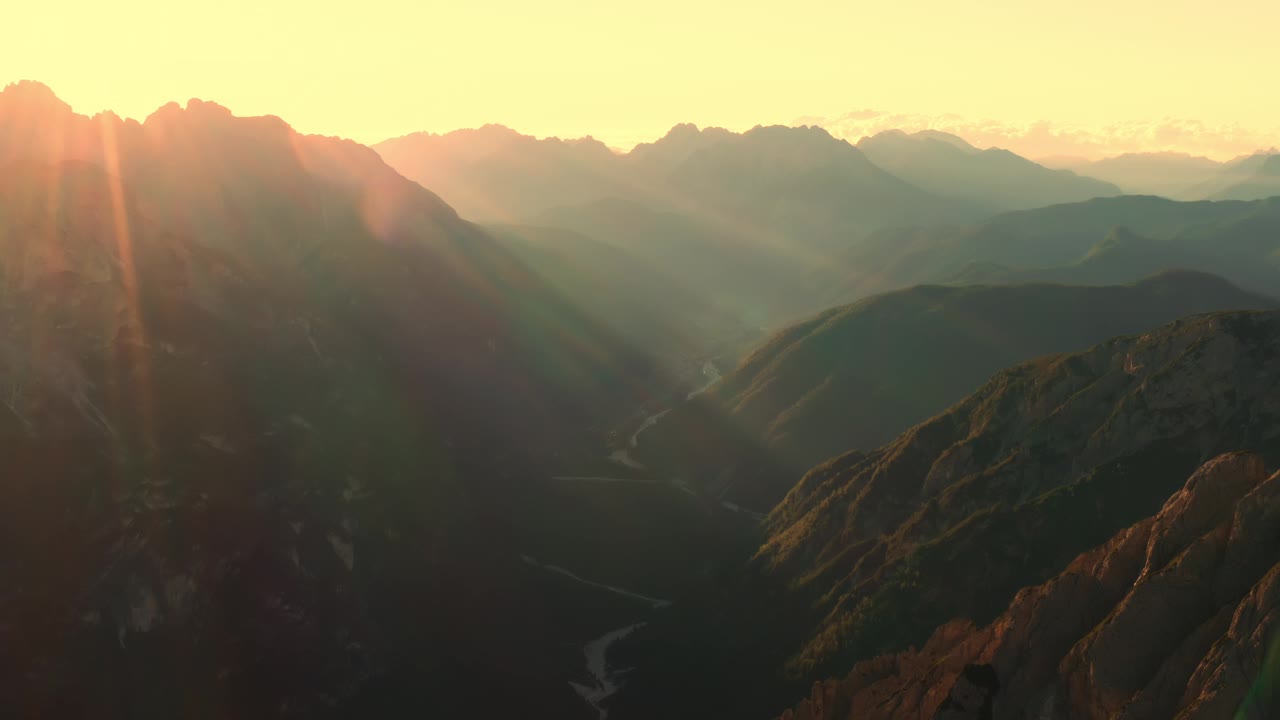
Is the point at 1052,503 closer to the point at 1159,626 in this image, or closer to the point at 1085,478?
the point at 1085,478

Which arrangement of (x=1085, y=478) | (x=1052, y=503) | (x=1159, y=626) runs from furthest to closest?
1. (x=1085, y=478)
2. (x=1052, y=503)
3. (x=1159, y=626)

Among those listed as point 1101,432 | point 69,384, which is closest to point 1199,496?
point 1101,432

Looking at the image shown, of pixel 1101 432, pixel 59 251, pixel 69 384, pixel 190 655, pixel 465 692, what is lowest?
pixel 465 692

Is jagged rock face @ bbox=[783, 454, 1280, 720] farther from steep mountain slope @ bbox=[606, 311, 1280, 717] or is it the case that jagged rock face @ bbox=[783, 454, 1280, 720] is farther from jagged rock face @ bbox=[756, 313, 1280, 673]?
jagged rock face @ bbox=[756, 313, 1280, 673]

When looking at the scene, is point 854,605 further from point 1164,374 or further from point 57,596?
point 57,596

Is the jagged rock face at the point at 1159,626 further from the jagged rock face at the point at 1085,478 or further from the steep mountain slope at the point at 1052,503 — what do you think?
the jagged rock face at the point at 1085,478

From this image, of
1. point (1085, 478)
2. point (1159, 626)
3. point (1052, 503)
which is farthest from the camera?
point (1085, 478)

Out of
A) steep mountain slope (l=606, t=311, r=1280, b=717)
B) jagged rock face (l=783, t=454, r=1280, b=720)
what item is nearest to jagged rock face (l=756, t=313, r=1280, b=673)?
steep mountain slope (l=606, t=311, r=1280, b=717)

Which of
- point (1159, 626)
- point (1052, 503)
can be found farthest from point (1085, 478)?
point (1159, 626)
